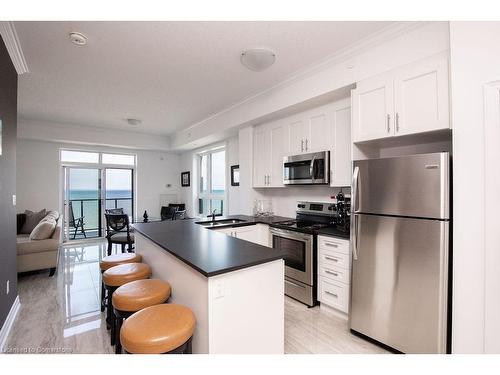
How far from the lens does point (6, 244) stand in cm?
238

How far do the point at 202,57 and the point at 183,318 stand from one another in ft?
8.27

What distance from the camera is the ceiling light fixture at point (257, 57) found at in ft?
7.91

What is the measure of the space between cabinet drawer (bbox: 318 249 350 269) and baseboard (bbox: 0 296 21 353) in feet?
9.87

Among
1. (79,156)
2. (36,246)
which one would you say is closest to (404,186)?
(36,246)

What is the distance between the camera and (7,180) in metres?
2.38

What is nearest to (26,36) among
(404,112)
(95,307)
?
(95,307)

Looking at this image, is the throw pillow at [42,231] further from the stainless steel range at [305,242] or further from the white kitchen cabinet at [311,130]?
the white kitchen cabinet at [311,130]

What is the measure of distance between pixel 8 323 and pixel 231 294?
2461mm

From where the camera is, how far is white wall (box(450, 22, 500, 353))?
152cm

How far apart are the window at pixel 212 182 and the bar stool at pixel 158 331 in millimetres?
4285

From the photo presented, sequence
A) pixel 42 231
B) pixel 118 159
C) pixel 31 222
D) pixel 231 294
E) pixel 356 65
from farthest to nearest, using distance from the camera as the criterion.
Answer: pixel 118 159, pixel 31 222, pixel 42 231, pixel 356 65, pixel 231 294

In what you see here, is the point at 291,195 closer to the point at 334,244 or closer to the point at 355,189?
the point at 334,244

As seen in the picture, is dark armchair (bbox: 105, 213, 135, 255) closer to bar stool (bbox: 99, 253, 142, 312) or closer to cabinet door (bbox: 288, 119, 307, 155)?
bar stool (bbox: 99, 253, 142, 312)
